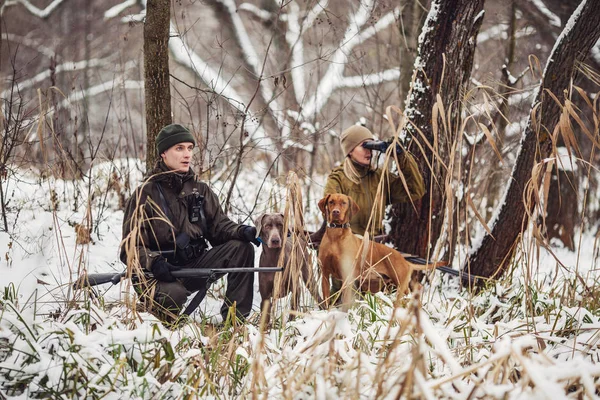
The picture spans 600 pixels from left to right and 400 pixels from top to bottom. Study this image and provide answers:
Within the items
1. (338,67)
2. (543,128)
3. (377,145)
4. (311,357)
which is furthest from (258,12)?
(311,357)

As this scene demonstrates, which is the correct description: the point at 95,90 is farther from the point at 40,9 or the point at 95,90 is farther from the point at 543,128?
the point at 543,128

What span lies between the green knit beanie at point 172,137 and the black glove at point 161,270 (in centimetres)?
73

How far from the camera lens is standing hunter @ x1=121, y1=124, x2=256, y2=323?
335cm

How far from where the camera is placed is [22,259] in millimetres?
3934

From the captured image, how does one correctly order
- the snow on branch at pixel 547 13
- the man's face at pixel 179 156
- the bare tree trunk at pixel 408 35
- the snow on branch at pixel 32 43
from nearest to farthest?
the man's face at pixel 179 156
the bare tree trunk at pixel 408 35
the snow on branch at pixel 547 13
the snow on branch at pixel 32 43

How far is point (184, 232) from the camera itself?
3.58m

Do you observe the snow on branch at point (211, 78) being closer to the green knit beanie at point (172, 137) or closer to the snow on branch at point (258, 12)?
the green knit beanie at point (172, 137)

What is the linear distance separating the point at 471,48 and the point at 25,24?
10400 millimetres

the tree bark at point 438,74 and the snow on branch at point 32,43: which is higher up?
the snow on branch at point 32,43

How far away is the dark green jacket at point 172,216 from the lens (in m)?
3.34

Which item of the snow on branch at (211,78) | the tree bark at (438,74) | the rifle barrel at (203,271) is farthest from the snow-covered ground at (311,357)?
the snow on branch at (211,78)

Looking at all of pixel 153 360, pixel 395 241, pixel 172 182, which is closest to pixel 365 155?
pixel 395 241

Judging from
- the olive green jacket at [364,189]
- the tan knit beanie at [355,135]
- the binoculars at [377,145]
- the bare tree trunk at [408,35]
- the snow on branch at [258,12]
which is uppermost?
the snow on branch at [258,12]

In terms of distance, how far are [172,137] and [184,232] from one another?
0.64 meters
